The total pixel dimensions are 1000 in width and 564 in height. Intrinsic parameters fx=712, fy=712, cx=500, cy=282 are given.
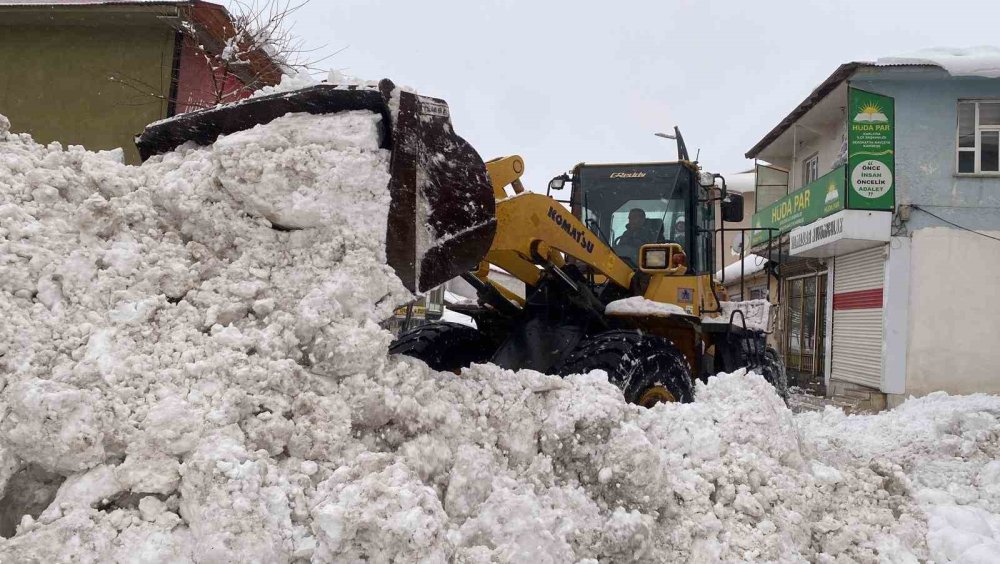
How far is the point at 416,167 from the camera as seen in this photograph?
3.35 meters

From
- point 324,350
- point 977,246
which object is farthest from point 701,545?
point 977,246

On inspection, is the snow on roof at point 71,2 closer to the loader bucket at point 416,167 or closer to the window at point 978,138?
the loader bucket at point 416,167

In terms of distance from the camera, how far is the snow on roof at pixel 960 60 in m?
11.7

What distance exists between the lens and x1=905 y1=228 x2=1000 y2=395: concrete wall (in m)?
11.7

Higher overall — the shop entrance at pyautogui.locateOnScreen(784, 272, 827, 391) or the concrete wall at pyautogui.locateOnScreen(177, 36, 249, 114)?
the concrete wall at pyautogui.locateOnScreen(177, 36, 249, 114)

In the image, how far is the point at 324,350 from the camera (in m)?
2.71

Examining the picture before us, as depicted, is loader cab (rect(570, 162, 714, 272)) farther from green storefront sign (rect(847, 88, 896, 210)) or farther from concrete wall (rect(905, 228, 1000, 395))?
concrete wall (rect(905, 228, 1000, 395))

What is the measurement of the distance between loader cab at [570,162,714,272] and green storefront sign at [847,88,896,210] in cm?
730

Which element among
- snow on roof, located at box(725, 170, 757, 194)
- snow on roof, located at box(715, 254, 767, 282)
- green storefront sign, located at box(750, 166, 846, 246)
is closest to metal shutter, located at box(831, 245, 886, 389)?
green storefront sign, located at box(750, 166, 846, 246)

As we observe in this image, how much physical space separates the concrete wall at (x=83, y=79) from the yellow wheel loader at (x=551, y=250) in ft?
28.9

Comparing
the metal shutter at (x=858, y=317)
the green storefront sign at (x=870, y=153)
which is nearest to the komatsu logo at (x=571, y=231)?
the green storefront sign at (x=870, y=153)

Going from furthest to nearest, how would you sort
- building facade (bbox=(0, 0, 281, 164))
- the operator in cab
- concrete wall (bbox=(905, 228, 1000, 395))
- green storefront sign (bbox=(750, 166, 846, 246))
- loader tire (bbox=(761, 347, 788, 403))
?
green storefront sign (bbox=(750, 166, 846, 246)) → concrete wall (bbox=(905, 228, 1000, 395)) → building facade (bbox=(0, 0, 281, 164)) → loader tire (bbox=(761, 347, 788, 403)) → the operator in cab

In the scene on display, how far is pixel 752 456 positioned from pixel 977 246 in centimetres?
1105

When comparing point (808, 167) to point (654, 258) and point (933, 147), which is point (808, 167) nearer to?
point (933, 147)
